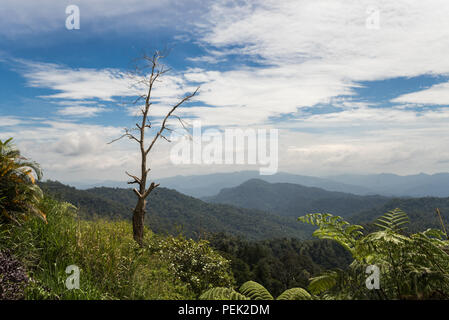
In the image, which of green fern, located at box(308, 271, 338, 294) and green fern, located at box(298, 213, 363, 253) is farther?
green fern, located at box(298, 213, 363, 253)

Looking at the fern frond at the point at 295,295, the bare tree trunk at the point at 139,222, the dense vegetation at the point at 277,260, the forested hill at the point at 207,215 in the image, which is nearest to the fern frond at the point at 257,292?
the fern frond at the point at 295,295

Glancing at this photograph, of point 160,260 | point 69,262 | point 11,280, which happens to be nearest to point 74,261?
point 69,262

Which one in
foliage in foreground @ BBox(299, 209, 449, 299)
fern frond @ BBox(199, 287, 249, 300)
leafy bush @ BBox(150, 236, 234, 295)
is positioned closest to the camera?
foliage in foreground @ BBox(299, 209, 449, 299)

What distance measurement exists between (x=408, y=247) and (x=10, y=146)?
21.6 feet

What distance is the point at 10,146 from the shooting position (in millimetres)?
5309

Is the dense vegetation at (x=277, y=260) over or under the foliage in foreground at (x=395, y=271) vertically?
under

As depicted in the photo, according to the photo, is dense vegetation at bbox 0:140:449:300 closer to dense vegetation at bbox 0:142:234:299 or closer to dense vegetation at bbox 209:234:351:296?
dense vegetation at bbox 0:142:234:299

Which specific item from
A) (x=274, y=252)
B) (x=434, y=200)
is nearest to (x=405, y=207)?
(x=434, y=200)

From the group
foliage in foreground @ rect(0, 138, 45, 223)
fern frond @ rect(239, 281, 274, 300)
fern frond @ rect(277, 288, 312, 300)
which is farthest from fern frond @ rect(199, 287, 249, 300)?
foliage in foreground @ rect(0, 138, 45, 223)

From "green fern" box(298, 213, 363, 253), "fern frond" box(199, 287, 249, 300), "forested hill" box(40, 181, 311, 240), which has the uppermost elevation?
"green fern" box(298, 213, 363, 253)

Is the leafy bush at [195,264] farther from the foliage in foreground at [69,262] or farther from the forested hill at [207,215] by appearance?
the forested hill at [207,215]

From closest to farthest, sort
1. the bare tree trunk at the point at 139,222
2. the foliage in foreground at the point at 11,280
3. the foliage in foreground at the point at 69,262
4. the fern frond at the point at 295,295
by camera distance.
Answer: the foliage in foreground at the point at 11,280 → the fern frond at the point at 295,295 → the foliage in foreground at the point at 69,262 → the bare tree trunk at the point at 139,222

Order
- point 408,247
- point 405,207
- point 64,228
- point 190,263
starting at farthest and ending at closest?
point 405,207, point 190,263, point 64,228, point 408,247
